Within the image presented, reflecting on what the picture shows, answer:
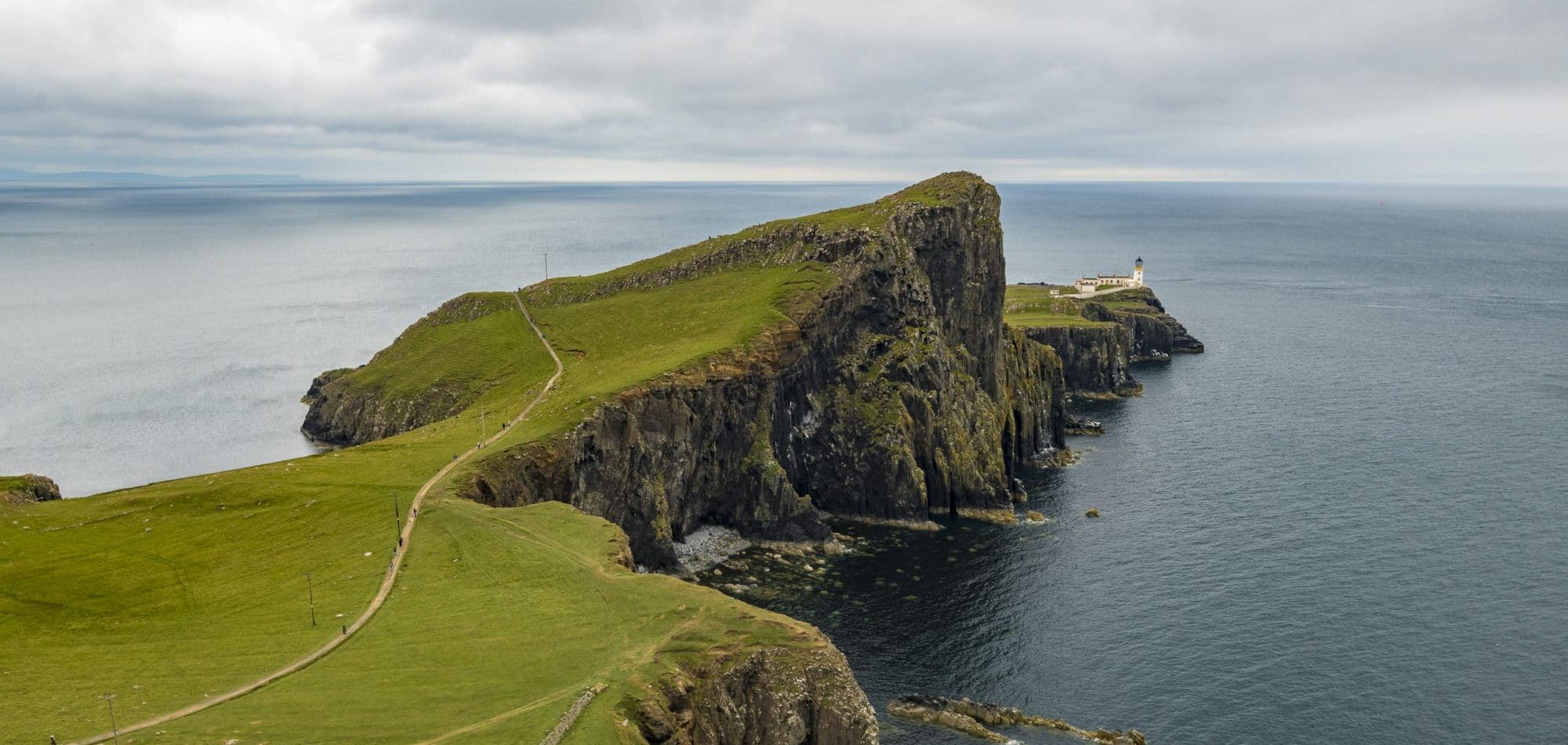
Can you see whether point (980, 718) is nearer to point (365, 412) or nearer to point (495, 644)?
point (495, 644)

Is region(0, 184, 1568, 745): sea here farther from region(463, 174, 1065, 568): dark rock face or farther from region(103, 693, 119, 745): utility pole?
region(103, 693, 119, 745): utility pole

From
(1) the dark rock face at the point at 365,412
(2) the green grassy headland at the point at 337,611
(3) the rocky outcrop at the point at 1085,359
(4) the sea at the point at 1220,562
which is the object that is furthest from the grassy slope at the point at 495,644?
(3) the rocky outcrop at the point at 1085,359

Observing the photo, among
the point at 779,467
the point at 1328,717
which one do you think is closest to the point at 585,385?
the point at 779,467

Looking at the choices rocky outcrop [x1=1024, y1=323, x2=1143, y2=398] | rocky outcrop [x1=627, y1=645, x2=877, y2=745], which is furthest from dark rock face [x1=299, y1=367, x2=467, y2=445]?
rocky outcrop [x1=1024, y1=323, x2=1143, y2=398]

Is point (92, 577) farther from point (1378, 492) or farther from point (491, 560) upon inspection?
point (1378, 492)

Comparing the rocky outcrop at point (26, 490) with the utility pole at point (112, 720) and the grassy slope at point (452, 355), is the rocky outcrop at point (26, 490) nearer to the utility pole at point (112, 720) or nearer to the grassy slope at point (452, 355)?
the utility pole at point (112, 720)
